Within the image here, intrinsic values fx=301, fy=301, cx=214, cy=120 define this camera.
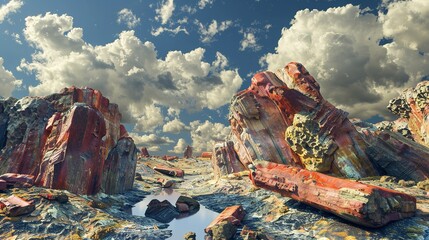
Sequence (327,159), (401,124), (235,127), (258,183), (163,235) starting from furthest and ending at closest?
1. (401,124)
2. (235,127)
3. (327,159)
4. (258,183)
5. (163,235)

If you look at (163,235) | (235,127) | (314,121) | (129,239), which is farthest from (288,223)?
(235,127)

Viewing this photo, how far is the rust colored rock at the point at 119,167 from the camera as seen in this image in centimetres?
2645

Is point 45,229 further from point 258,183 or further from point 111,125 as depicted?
point 111,125

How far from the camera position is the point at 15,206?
14.6m

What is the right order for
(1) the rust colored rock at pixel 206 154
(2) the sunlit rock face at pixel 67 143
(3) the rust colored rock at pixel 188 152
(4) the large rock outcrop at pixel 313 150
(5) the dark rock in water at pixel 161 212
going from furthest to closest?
1. (3) the rust colored rock at pixel 188 152
2. (1) the rust colored rock at pixel 206 154
3. (5) the dark rock in water at pixel 161 212
4. (2) the sunlit rock face at pixel 67 143
5. (4) the large rock outcrop at pixel 313 150

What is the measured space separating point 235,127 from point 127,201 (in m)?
13.7

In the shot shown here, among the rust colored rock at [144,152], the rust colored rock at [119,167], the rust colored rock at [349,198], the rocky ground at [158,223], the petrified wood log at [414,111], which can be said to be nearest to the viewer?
the rust colored rock at [349,198]

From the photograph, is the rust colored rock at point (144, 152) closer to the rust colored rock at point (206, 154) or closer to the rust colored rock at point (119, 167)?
the rust colored rock at point (206, 154)

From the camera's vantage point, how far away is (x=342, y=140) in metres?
24.0

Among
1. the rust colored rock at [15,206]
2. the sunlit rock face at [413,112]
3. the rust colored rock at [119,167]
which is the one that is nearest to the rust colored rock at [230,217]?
the rust colored rock at [15,206]

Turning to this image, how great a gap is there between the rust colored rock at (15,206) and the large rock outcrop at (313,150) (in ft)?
41.6

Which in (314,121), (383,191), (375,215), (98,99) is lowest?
(375,215)

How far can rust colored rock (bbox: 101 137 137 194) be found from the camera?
26453 mm

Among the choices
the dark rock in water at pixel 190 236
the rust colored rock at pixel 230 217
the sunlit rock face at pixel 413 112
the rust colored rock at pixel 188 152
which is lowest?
the dark rock in water at pixel 190 236
